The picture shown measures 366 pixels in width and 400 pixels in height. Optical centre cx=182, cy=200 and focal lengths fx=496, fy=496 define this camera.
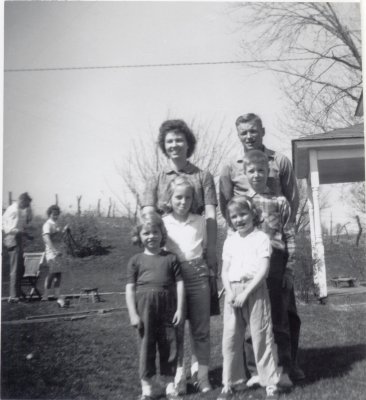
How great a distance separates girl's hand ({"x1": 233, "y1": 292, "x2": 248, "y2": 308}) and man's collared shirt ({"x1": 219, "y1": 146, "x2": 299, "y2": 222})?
60 cm

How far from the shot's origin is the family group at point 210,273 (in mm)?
2619

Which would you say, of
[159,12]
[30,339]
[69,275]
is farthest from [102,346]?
[69,275]

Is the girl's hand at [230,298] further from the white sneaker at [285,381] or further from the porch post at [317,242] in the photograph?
the porch post at [317,242]

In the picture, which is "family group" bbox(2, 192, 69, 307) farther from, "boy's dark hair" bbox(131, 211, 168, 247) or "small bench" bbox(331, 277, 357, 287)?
"small bench" bbox(331, 277, 357, 287)

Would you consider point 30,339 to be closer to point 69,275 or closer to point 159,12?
point 159,12

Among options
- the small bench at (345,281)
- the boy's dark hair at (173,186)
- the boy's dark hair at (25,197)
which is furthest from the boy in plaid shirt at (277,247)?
the small bench at (345,281)

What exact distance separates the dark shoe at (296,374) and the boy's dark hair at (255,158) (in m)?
1.19

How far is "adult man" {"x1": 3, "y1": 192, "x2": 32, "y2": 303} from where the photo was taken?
3662mm

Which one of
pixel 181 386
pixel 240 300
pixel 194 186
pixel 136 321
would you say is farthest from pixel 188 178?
pixel 181 386

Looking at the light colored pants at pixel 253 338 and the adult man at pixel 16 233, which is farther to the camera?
the adult man at pixel 16 233

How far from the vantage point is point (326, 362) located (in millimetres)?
3129

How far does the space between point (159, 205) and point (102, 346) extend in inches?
51.9

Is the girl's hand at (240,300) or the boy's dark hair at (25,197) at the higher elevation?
the boy's dark hair at (25,197)

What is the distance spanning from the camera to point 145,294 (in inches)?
103
